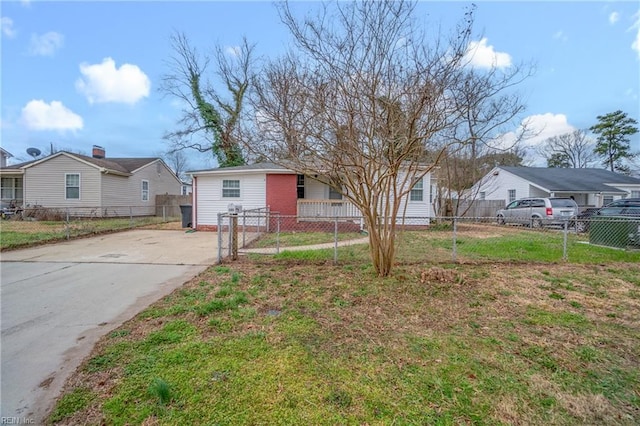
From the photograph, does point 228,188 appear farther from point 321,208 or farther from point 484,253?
point 484,253

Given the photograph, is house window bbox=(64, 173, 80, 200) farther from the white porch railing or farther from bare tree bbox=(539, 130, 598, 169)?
bare tree bbox=(539, 130, 598, 169)

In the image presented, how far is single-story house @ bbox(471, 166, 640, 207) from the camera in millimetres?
20078

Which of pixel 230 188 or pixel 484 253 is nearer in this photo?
pixel 484 253

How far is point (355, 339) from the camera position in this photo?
10.1 feet

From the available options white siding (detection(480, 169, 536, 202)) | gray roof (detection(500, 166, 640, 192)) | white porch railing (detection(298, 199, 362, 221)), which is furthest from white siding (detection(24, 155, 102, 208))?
gray roof (detection(500, 166, 640, 192))

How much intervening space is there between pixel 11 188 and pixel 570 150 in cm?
5641

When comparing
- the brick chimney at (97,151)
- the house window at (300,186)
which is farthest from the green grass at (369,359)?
the brick chimney at (97,151)

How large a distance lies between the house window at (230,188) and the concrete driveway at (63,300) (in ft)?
16.2

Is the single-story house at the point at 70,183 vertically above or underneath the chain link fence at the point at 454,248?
above

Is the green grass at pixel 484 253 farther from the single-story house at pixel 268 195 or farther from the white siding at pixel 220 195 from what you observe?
the white siding at pixel 220 195

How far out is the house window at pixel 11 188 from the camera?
20047mm

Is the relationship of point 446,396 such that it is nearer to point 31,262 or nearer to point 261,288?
point 261,288

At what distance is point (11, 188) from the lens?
65.8 ft

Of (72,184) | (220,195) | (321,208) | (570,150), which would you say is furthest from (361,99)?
(570,150)
